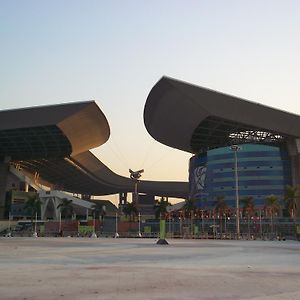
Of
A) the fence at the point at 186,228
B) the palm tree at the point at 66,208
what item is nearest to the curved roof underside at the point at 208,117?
the fence at the point at 186,228

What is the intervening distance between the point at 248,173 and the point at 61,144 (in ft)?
160

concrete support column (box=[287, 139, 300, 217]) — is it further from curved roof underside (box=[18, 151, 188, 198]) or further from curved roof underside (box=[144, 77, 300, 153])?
curved roof underside (box=[18, 151, 188, 198])

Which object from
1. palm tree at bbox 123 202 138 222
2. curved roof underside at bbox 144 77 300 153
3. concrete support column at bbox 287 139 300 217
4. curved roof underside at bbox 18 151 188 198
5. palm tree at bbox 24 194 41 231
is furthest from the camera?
curved roof underside at bbox 18 151 188 198

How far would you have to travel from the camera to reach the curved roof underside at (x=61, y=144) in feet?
358

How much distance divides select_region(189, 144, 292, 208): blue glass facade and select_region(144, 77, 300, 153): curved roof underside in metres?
4.45

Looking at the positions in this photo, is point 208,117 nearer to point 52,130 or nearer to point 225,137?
point 225,137

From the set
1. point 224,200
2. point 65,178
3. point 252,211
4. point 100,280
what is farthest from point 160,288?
point 65,178

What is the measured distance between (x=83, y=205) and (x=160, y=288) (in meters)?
131

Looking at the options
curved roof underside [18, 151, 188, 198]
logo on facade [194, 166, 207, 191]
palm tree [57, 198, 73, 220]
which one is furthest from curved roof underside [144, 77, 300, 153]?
curved roof underside [18, 151, 188, 198]

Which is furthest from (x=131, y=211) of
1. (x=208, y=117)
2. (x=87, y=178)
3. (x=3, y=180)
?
(x=87, y=178)

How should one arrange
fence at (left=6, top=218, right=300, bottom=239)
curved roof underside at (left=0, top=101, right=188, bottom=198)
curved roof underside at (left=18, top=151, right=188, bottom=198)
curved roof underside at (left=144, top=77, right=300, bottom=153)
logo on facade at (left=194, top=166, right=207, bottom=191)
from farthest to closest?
curved roof underside at (left=18, top=151, right=188, bottom=198) → logo on facade at (left=194, top=166, right=207, bottom=191) → curved roof underside at (left=0, top=101, right=188, bottom=198) → curved roof underside at (left=144, top=77, right=300, bottom=153) → fence at (left=6, top=218, right=300, bottom=239)

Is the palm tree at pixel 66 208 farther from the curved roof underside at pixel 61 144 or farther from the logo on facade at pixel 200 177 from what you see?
the logo on facade at pixel 200 177

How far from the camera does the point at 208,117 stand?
104 meters

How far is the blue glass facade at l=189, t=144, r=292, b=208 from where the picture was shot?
114625mm
